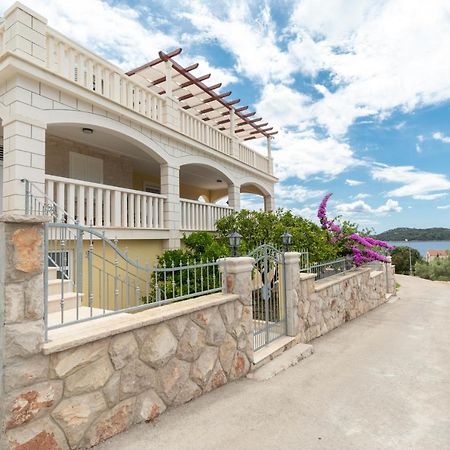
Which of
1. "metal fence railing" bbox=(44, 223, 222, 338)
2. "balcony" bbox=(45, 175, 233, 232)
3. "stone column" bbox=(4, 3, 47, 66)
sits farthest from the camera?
"balcony" bbox=(45, 175, 233, 232)

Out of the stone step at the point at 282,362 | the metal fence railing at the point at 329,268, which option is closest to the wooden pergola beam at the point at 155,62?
the metal fence railing at the point at 329,268

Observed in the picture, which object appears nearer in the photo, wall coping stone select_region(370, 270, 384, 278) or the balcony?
the balcony

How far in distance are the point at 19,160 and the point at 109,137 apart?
11.1 feet

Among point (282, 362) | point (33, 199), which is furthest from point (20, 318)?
point (33, 199)

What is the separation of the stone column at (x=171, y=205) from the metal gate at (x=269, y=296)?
3.77 metres

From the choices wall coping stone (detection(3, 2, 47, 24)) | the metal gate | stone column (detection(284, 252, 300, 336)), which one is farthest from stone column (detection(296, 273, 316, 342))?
wall coping stone (detection(3, 2, 47, 24))

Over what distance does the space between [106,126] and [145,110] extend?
160 centimetres

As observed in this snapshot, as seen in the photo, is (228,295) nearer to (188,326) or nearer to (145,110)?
(188,326)

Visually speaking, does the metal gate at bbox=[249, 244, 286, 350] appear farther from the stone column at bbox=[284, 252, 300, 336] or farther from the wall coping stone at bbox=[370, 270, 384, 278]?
the wall coping stone at bbox=[370, 270, 384, 278]

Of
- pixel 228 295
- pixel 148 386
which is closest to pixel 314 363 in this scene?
pixel 228 295

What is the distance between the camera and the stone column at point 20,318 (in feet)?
7.82

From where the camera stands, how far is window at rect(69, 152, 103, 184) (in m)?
9.26

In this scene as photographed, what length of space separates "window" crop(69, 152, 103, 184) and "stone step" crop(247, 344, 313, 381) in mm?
7594

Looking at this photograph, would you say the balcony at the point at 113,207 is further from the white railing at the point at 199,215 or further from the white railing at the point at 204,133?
the white railing at the point at 204,133
